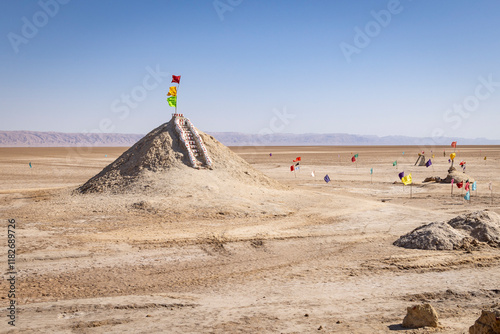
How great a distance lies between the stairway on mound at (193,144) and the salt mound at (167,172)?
10.4 inches

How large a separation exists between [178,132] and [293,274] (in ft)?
42.0

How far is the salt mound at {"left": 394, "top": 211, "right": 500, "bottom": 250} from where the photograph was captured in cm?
1079

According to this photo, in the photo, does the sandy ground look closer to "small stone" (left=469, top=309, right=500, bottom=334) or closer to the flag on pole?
"small stone" (left=469, top=309, right=500, bottom=334)

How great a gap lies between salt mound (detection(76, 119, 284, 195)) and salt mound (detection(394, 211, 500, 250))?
8854mm

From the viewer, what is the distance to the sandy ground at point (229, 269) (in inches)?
264

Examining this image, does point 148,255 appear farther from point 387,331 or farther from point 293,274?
point 387,331

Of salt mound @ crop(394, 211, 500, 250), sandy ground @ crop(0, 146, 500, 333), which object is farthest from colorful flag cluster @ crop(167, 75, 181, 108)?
salt mound @ crop(394, 211, 500, 250)

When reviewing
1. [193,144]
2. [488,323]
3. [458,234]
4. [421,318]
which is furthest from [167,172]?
[488,323]

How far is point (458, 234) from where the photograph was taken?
435 inches

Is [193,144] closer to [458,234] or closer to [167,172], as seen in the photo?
[167,172]

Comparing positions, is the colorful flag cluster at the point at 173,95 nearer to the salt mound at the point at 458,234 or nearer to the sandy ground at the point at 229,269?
the sandy ground at the point at 229,269

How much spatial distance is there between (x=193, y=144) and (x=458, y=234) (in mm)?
12768

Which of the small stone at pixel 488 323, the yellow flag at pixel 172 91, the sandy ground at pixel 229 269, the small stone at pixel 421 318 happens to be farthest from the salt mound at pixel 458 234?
the yellow flag at pixel 172 91

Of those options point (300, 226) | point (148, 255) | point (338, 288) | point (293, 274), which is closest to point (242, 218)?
point (300, 226)
